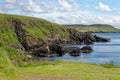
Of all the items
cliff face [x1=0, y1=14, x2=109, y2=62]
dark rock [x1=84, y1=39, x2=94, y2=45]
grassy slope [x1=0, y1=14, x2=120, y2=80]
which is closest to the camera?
grassy slope [x1=0, y1=14, x2=120, y2=80]

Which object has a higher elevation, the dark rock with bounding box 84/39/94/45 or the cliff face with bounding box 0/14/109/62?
the cliff face with bounding box 0/14/109/62

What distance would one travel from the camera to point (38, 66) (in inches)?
1436

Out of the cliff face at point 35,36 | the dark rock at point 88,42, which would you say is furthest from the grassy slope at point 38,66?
the dark rock at point 88,42

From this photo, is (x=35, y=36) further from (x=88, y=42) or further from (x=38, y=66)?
(x=38, y=66)

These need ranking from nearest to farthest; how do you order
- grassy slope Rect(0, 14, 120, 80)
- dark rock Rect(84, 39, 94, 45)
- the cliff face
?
grassy slope Rect(0, 14, 120, 80) → the cliff face → dark rock Rect(84, 39, 94, 45)

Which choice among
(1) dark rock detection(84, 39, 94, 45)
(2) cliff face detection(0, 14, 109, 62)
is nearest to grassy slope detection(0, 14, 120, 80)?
(2) cliff face detection(0, 14, 109, 62)

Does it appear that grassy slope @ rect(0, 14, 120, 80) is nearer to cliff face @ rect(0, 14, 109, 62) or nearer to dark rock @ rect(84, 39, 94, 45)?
cliff face @ rect(0, 14, 109, 62)

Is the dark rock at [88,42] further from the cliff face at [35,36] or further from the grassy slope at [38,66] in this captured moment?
the grassy slope at [38,66]

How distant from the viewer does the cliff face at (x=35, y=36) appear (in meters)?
125

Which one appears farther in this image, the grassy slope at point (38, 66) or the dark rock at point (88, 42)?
the dark rock at point (88, 42)

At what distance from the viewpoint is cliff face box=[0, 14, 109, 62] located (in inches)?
4914

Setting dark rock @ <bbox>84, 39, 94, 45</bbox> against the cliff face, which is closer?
the cliff face

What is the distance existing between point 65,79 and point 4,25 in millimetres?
133681

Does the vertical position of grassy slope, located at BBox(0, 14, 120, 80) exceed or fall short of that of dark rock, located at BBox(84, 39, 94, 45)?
it exceeds it
